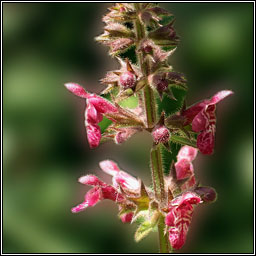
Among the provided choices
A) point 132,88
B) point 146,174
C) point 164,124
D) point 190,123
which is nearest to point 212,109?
point 190,123

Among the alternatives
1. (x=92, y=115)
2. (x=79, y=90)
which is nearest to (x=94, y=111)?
(x=92, y=115)

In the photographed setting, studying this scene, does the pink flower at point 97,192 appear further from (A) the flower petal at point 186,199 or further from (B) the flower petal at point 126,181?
(A) the flower petal at point 186,199

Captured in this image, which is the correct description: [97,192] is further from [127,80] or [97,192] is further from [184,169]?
[127,80]

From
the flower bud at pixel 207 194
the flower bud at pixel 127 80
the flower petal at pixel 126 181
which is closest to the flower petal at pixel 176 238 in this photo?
the flower bud at pixel 207 194

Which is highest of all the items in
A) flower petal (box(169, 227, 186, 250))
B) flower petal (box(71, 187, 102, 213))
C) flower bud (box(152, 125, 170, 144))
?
flower bud (box(152, 125, 170, 144))

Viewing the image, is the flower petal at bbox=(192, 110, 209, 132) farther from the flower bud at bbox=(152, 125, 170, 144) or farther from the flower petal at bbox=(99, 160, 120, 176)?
the flower petal at bbox=(99, 160, 120, 176)

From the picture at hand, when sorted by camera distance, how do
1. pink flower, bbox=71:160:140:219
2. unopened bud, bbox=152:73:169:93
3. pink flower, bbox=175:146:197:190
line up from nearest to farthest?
unopened bud, bbox=152:73:169:93 < pink flower, bbox=71:160:140:219 < pink flower, bbox=175:146:197:190

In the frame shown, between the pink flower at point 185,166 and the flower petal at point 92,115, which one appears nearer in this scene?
the flower petal at point 92,115

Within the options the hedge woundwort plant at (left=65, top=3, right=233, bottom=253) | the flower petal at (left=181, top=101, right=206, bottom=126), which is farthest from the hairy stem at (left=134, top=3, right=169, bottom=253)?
the flower petal at (left=181, top=101, right=206, bottom=126)
